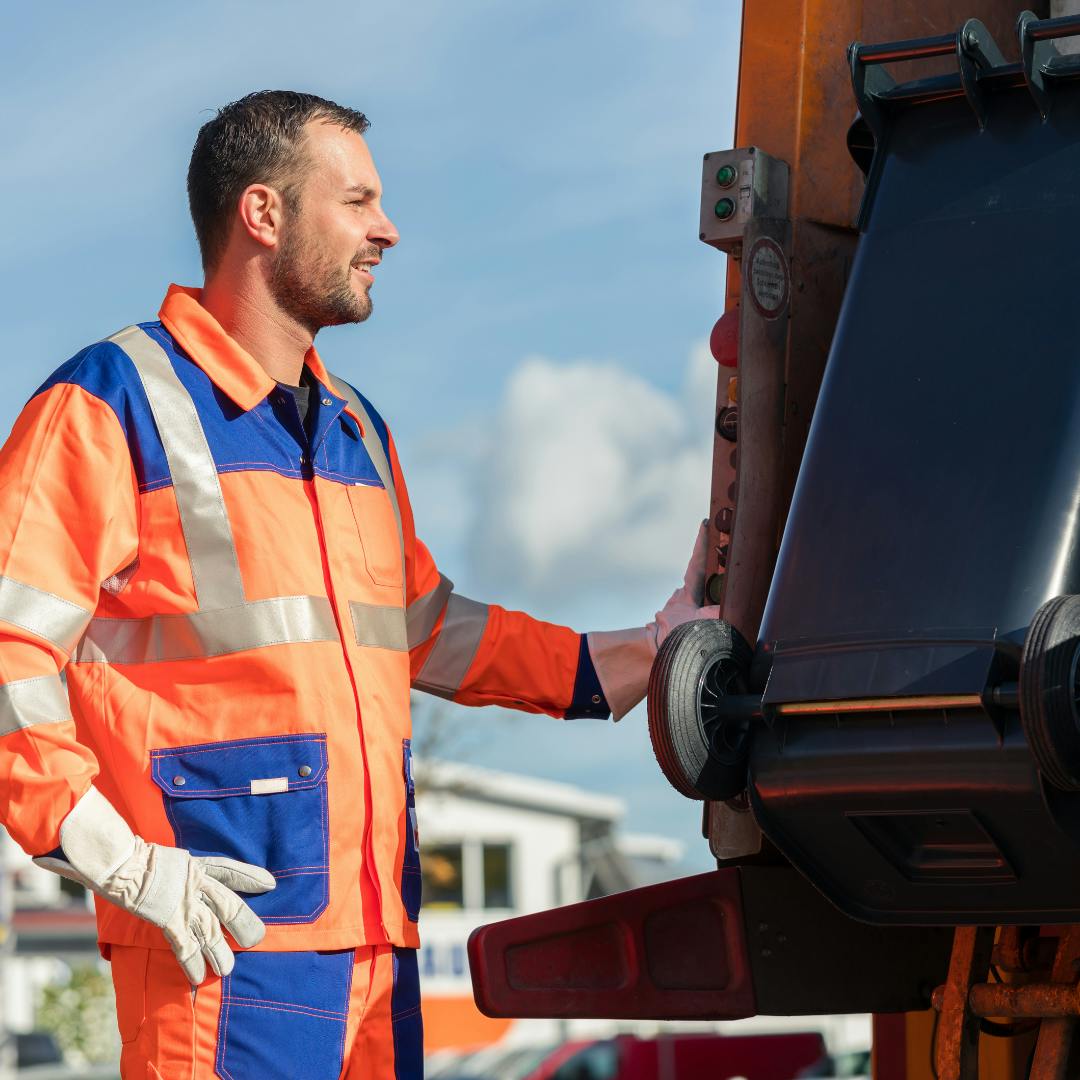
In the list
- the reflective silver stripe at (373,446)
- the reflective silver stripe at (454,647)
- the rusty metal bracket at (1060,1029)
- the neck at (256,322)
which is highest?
the neck at (256,322)

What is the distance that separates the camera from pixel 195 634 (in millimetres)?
3227

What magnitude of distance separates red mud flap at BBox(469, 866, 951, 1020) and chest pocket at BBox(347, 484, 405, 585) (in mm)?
637

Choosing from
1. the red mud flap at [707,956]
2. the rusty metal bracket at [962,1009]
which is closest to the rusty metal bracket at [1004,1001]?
the rusty metal bracket at [962,1009]

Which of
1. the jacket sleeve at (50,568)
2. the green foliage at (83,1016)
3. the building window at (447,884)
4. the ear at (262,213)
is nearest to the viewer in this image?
the jacket sleeve at (50,568)

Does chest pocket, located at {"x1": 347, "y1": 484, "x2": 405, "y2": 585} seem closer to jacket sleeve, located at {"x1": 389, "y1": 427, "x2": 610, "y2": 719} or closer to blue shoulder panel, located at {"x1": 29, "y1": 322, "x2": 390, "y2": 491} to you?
A: blue shoulder panel, located at {"x1": 29, "y1": 322, "x2": 390, "y2": 491}

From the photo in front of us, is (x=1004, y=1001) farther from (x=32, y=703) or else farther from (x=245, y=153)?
(x=245, y=153)

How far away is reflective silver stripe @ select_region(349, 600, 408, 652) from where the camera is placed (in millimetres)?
3404

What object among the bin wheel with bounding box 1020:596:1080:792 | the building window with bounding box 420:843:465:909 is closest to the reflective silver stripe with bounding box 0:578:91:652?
the bin wheel with bounding box 1020:596:1080:792

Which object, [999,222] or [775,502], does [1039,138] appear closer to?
[999,222]

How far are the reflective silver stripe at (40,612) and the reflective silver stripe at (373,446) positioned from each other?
2.37 ft

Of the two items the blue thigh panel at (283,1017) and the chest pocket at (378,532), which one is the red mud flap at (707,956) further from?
the chest pocket at (378,532)

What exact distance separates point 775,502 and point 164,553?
40.2 inches

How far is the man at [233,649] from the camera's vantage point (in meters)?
3.05

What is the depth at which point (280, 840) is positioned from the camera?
3.20 m
